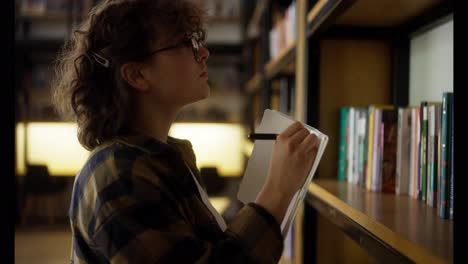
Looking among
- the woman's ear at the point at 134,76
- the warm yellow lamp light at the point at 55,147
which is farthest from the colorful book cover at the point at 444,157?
the warm yellow lamp light at the point at 55,147

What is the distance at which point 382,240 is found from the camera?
32.5 inches

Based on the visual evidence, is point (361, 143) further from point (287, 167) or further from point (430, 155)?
point (287, 167)

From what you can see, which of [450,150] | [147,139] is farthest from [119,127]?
[450,150]

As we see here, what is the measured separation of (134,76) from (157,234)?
0.37 metres

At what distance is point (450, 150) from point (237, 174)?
4.87m

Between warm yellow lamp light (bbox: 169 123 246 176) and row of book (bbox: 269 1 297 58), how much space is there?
251 cm

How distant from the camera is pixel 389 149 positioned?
125 cm

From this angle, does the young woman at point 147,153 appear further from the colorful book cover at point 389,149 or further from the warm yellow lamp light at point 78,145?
the warm yellow lamp light at point 78,145

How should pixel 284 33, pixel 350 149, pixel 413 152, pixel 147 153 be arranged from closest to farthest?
pixel 147 153
pixel 413 152
pixel 350 149
pixel 284 33

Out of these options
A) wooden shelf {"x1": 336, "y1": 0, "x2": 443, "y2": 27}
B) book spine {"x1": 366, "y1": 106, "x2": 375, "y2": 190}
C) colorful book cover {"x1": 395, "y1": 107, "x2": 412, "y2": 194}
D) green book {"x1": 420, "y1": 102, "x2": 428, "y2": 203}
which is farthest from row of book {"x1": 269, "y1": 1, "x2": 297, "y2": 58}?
green book {"x1": 420, "y1": 102, "x2": 428, "y2": 203}

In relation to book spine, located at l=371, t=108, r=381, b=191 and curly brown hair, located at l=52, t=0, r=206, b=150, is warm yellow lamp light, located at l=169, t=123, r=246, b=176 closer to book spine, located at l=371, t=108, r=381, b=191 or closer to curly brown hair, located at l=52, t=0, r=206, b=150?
book spine, located at l=371, t=108, r=381, b=191

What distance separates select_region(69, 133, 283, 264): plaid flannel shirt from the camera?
0.72m

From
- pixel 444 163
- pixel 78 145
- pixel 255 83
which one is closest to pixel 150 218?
pixel 444 163

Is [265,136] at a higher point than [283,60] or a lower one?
lower
